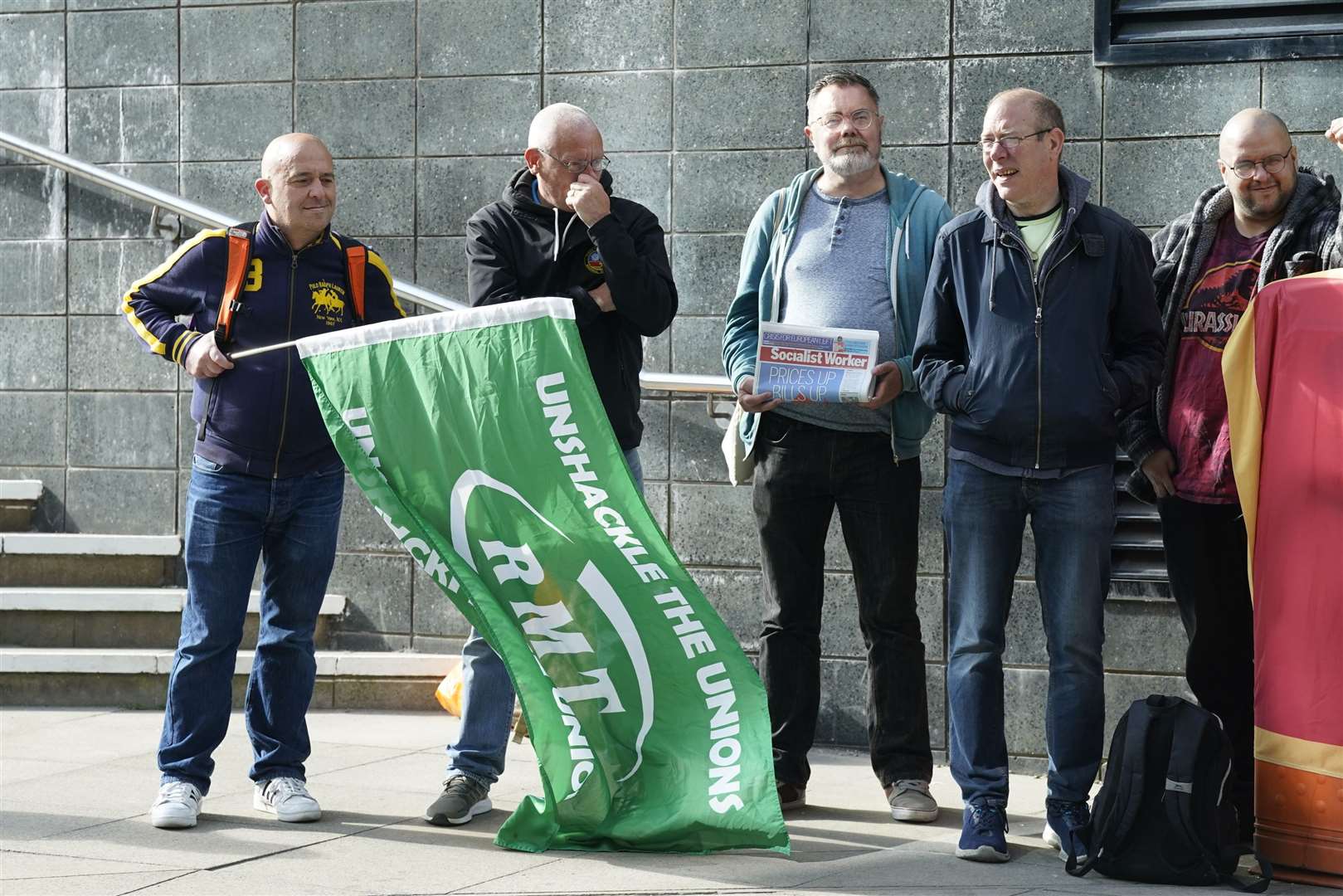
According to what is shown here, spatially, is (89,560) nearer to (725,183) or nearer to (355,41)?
(355,41)

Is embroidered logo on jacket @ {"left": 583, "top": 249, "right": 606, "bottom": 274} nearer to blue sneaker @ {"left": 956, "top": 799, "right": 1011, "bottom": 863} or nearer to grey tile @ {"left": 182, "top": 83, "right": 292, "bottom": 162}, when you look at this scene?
blue sneaker @ {"left": 956, "top": 799, "right": 1011, "bottom": 863}

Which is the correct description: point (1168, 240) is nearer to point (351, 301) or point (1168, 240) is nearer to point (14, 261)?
point (351, 301)

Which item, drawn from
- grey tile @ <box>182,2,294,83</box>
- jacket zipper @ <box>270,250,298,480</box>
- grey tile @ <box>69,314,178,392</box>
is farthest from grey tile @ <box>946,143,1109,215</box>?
grey tile @ <box>69,314,178,392</box>

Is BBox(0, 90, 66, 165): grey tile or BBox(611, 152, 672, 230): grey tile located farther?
BBox(0, 90, 66, 165): grey tile

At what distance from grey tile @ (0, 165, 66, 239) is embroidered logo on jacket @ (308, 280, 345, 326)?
110 inches

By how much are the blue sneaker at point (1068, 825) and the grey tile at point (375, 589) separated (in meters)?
3.02

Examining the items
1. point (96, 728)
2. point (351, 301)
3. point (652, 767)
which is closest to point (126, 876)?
point (652, 767)

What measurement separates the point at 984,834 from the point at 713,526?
2.07 meters

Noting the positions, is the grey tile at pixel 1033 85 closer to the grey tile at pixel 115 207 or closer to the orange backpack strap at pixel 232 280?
the orange backpack strap at pixel 232 280

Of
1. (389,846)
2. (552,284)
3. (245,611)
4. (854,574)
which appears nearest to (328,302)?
(552,284)

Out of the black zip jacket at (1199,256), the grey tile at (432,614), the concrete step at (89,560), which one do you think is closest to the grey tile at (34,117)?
the concrete step at (89,560)

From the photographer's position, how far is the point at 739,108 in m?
6.16

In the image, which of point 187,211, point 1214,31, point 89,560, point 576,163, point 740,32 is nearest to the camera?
point 576,163

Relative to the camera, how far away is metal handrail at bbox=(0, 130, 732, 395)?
6.04m
